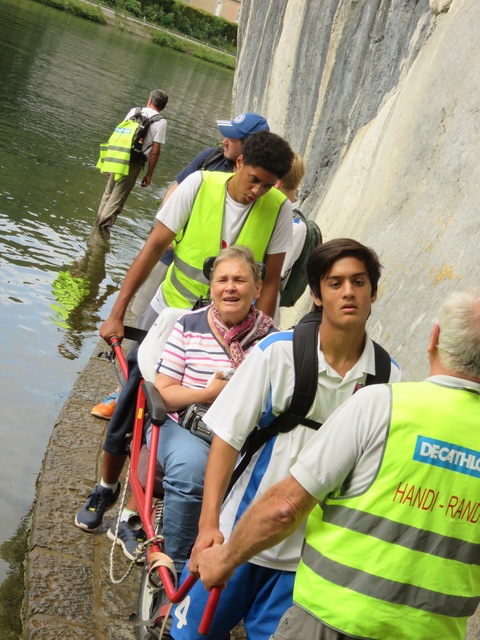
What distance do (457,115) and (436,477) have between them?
3.09 meters

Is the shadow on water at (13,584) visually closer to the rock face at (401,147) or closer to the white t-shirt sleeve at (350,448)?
the rock face at (401,147)

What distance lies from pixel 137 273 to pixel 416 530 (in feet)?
8.90

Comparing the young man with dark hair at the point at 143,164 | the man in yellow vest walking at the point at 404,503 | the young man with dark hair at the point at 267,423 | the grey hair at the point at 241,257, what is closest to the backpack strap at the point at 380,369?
the young man with dark hair at the point at 267,423

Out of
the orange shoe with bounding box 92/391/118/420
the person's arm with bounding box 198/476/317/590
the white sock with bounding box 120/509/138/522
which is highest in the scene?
the person's arm with bounding box 198/476/317/590

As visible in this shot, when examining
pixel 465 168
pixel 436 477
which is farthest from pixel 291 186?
pixel 436 477

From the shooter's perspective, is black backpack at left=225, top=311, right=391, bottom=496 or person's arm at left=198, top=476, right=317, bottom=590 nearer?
person's arm at left=198, top=476, right=317, bottom=590

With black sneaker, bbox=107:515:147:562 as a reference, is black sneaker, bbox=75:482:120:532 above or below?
below

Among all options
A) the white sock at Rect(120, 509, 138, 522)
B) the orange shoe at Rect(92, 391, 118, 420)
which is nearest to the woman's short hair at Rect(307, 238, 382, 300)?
the white sock at Rect(120, 509, 138, 522)

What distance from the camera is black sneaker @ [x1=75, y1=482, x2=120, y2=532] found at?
474 centimetres

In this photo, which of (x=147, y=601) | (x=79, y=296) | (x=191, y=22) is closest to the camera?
(x=147, y=601)

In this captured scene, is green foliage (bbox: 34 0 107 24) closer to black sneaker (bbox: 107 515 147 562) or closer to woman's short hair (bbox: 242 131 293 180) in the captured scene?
woman's short hair (bbox: 242 131 293 180)

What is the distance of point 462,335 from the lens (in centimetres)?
236

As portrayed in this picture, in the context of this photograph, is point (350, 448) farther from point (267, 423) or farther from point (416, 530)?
point (267, 423)

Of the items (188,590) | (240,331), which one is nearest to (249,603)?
(188,590)
